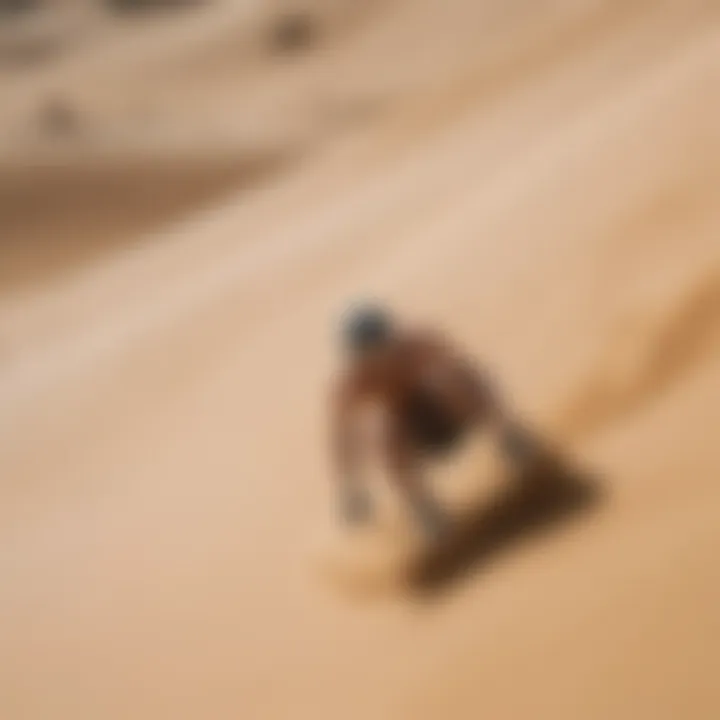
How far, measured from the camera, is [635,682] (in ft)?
6.64

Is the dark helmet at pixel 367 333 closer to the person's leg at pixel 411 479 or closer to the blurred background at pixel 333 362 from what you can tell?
the person's leg at pixel 411 479

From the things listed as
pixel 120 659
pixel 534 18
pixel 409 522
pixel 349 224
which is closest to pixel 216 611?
pixel 120 659

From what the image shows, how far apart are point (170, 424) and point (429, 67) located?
564 centimetres

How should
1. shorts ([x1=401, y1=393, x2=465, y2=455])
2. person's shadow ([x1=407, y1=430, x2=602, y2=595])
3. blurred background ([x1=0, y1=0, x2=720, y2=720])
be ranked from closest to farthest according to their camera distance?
blurred background ([x1=0, y1=0, x2=720, y2=720]) < shorts ([x1=401, y1=393, x2=465, y2=455]) < person's shadow ([x1=407, y1=430, x2=602, y2=595])

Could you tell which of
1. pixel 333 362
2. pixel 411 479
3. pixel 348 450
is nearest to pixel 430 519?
pixel 411 479

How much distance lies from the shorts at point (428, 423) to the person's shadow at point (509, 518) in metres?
0.26

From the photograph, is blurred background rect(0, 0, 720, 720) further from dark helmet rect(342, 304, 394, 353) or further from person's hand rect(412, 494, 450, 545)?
dark helmet rect(342, 304, 394, 353)

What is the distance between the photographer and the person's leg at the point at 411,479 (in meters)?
2.50

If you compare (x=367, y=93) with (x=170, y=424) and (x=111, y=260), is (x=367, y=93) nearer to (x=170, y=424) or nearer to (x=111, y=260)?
(x=111, y=260)

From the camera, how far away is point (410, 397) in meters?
2.45

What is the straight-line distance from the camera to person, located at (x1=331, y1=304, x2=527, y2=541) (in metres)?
2.44

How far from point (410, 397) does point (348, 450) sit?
288 mm

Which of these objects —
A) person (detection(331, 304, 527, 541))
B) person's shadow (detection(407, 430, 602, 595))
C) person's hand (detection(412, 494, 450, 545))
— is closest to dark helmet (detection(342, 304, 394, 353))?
person (detection(331, 304, 527, 541))

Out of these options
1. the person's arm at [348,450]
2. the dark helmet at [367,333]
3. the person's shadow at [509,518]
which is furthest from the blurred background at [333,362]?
the dark helmet at [367,333]
